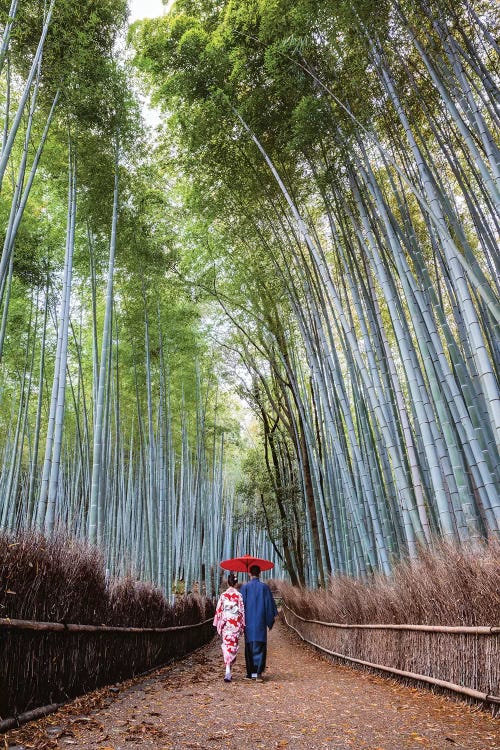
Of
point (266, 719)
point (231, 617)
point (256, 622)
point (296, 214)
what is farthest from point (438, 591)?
point (296, 214)

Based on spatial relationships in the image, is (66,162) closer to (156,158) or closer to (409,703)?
(156,158)

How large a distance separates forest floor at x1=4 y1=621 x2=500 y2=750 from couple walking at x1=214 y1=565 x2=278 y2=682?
45cm

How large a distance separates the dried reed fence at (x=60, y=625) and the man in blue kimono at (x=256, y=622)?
88 centimetres

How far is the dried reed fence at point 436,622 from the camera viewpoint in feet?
7.12

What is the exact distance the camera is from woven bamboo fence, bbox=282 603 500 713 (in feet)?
7.00

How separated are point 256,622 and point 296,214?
363 cm

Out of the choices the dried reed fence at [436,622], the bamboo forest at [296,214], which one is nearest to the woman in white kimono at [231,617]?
the bamboo forest at [296,214]

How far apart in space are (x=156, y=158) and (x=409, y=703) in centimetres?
594

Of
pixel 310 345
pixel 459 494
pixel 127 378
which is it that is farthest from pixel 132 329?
pixel 459 494

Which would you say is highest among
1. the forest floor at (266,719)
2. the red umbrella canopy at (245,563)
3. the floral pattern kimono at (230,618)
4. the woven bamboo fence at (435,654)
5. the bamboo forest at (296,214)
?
the bamboo forest at (296,214)

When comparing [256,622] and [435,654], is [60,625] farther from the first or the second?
[256,622]

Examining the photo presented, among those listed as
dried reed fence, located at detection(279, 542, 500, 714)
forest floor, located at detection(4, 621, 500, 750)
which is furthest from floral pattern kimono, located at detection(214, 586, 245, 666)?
dried reed fence, located at detection(279, 542, 500, 714)

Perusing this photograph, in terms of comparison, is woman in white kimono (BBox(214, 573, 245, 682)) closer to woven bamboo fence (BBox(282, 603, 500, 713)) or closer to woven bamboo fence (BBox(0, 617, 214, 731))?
woven bamboo fence (BBox(0, 617, 214, 731))

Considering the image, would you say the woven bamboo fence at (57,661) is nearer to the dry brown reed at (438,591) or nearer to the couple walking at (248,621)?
the couple walking at (248,621)
